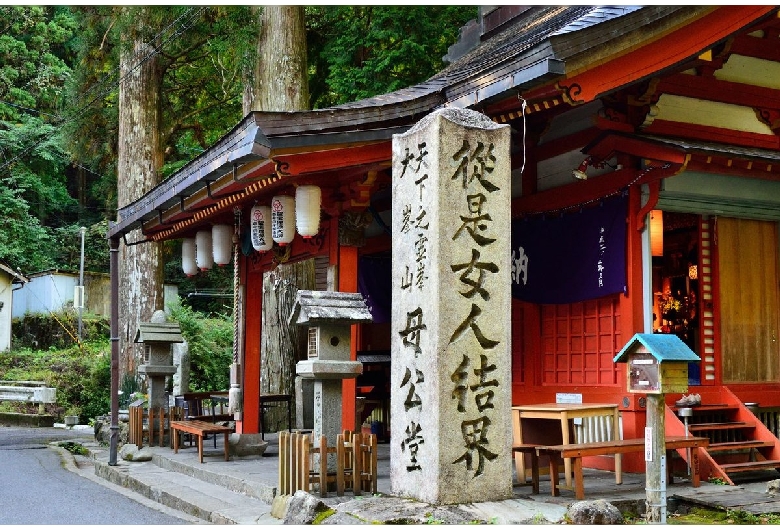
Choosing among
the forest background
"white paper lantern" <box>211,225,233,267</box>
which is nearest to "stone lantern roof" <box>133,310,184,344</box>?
"white paper lantern" <box>211,225,233,267</box>

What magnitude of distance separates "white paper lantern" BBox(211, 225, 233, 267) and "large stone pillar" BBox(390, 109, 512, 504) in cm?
685

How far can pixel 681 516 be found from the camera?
806 cm

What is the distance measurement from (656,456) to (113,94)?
2144 centimetres

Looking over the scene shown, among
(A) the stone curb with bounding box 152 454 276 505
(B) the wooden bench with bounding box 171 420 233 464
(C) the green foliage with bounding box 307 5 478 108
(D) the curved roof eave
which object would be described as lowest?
(A) the stone curb with bounding box 152 454 276 505

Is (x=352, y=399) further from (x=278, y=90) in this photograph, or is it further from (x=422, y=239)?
(x=278, y=90)

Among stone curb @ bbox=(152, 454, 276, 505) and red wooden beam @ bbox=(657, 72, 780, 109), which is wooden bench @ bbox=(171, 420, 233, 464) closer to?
stone curb @ bbox=(152, 454, 276, 505)

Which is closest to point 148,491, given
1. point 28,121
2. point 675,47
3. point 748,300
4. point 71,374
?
point 675,47

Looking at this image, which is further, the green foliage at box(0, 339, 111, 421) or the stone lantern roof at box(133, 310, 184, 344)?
the green foliage at box(0, 339, 111, 421)

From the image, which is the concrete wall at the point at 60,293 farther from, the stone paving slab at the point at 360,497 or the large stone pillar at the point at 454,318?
the large stone pillar at the point at 454,318

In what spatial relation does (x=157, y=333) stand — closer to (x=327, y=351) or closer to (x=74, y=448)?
(x=74, y=448)

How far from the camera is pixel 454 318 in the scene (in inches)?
289

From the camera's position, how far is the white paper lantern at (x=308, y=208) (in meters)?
10.9

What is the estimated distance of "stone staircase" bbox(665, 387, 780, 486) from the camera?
968 centimetres

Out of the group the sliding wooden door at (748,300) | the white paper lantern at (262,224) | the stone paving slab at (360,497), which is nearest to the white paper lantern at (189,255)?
the white paper lantern at (262,224)
